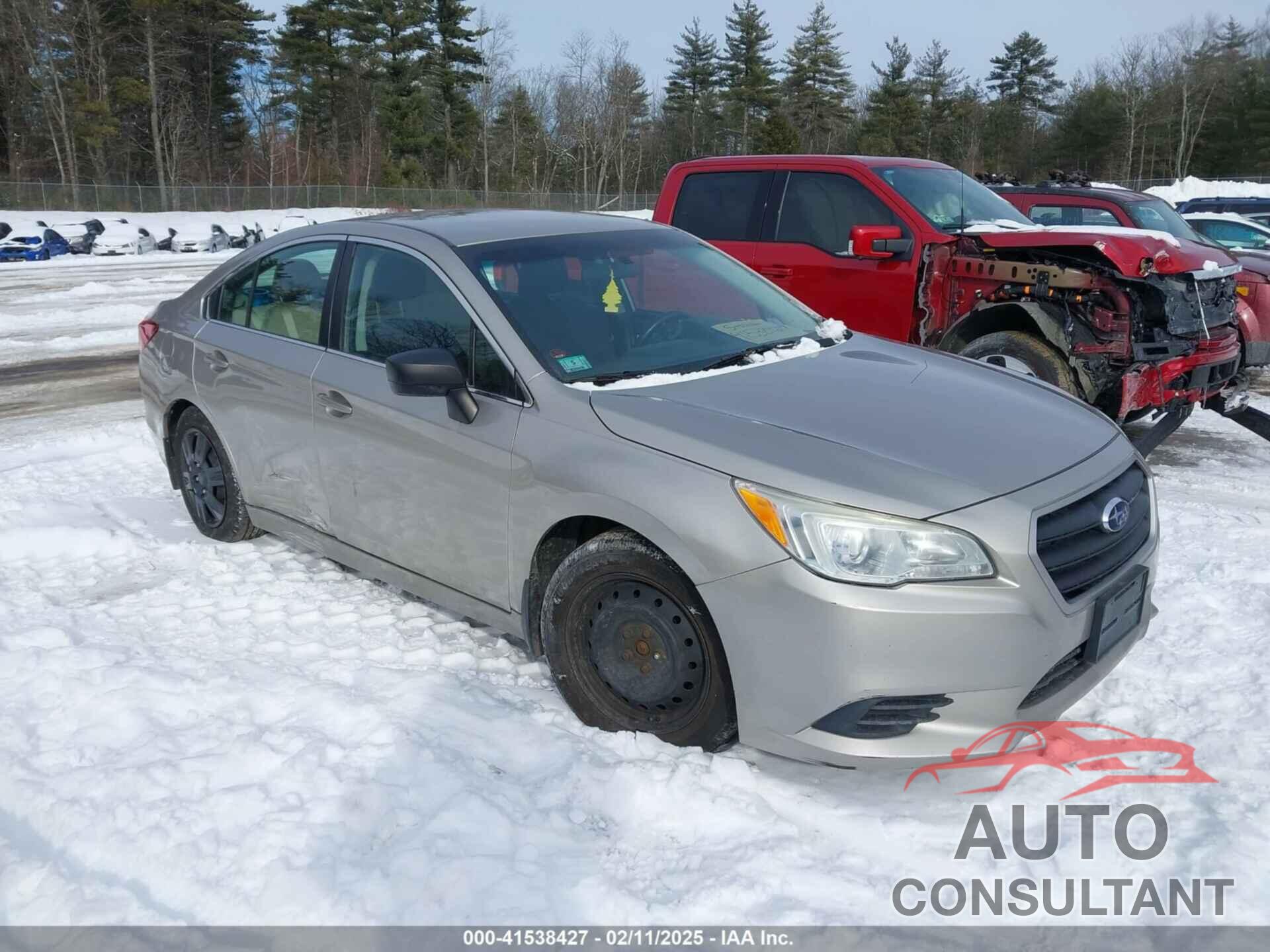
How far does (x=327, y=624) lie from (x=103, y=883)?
1750 mm

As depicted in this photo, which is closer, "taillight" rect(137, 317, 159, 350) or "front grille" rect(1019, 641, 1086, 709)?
"front grille" rect(1019, 641, 1086, 709)

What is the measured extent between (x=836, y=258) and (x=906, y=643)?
5.33 meters

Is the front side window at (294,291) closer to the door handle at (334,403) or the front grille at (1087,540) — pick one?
the door handle at (334,403)

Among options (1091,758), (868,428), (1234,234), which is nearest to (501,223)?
(868,428)


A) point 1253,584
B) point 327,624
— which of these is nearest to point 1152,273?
point 1253,584

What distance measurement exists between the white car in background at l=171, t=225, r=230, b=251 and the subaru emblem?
3202 centimetres

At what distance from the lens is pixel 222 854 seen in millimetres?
2789

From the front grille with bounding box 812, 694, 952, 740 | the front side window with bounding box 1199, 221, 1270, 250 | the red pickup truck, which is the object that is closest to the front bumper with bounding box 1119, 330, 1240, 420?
the red pickup truck

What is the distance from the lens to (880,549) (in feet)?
9.14

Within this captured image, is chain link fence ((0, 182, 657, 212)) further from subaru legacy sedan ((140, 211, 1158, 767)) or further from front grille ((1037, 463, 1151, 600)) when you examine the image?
front grille ((1037, 463, 1151, 600))

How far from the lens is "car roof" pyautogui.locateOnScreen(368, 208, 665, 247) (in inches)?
163

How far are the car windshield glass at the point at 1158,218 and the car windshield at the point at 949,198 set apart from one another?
289 centimetres

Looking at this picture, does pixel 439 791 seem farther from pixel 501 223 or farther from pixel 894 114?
pixel 894 114

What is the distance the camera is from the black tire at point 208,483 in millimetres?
5121
